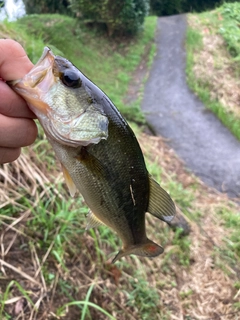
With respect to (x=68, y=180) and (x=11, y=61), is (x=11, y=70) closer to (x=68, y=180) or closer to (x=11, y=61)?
(x=11, y=61)

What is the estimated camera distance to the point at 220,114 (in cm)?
841

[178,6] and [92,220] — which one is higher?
[92,220]

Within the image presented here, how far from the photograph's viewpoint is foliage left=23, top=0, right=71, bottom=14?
15250 millimetres

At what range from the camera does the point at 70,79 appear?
129 cm

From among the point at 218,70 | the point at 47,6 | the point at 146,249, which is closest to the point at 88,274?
the point at 146,249

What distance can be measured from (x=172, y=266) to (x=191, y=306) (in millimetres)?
448

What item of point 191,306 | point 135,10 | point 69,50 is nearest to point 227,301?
point 191,306

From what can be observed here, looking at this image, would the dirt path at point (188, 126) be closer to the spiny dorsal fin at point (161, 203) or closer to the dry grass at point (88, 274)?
the dry grass at point (88, 274)

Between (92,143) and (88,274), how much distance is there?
1889mm

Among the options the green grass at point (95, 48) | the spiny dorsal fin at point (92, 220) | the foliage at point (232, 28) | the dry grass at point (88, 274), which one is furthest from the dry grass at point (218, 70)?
the spiny dorsal fin at point (92, 220)

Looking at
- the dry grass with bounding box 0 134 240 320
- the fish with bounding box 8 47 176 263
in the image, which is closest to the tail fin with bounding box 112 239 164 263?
the fish with bounding box 8 47 176 263

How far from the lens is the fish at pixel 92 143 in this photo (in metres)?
1.25

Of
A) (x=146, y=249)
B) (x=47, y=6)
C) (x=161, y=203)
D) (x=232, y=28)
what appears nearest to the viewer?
(x=161, y=203)

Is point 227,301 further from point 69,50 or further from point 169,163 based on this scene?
point 69,50
